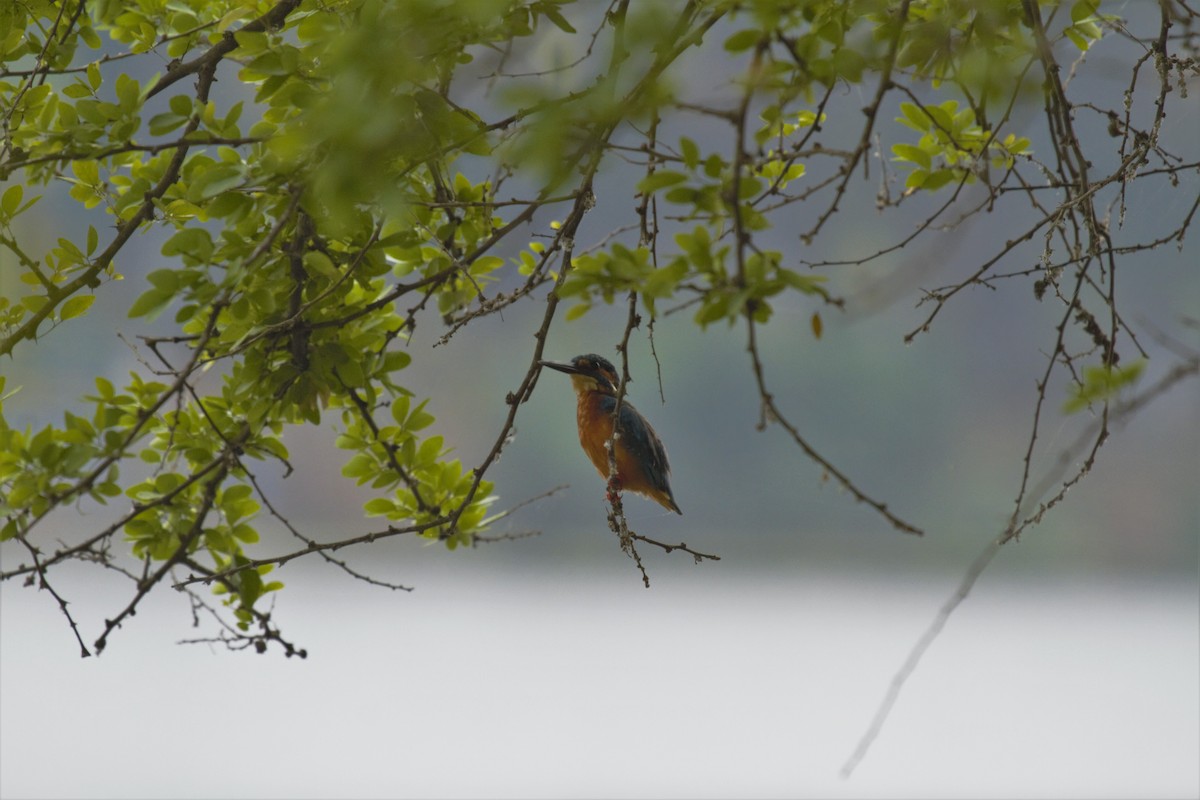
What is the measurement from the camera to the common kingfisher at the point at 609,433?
70.1 inches

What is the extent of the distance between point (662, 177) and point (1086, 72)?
2.73 ft

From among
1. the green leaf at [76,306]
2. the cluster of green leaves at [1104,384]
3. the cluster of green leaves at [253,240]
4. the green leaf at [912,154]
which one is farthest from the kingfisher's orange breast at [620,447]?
the cluster of green leaves at [1104,384]

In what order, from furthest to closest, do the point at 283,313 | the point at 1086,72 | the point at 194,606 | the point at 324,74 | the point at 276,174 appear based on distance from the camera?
the point at 194,606
the point at 1086,72
the point at 283,313
the point at 324,74
the point at 276,174

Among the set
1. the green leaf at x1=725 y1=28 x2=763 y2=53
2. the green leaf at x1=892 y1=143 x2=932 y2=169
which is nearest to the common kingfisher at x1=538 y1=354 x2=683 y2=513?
the green leaf at x1=892 y1=143 x2=932 y2=169

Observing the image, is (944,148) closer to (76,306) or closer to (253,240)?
(253,240)

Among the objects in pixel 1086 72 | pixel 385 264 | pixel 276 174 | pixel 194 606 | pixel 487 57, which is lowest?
pixel 194 606

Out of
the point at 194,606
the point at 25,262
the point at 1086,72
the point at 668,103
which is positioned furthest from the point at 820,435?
the point at 668,103

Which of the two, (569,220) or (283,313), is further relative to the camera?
(283,313)

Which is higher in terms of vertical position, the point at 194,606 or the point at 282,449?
the point at 282,449

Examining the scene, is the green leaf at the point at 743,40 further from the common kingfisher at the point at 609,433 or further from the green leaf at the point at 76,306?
the common kingfisher at the point at 609,433

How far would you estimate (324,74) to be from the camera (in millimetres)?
1043

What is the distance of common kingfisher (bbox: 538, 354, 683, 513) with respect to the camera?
178cm

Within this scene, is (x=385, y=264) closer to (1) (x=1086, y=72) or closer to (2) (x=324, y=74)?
(2) (x=324, y=74)

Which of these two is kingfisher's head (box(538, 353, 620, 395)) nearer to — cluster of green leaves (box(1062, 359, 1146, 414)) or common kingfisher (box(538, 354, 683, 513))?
common kingfisher (box(538, 354, 683, 513))
